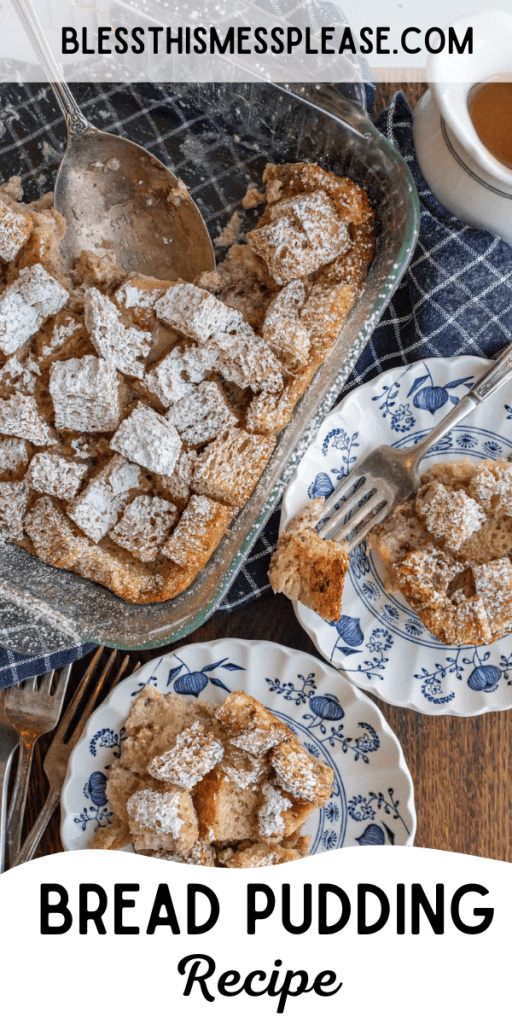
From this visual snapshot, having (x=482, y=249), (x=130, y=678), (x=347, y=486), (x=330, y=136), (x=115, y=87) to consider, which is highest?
(x=115, y=87)

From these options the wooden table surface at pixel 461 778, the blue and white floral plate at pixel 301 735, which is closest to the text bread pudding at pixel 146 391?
the blue and white floral plate at pixel 301 735

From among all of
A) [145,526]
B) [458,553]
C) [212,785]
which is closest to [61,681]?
[212,785]

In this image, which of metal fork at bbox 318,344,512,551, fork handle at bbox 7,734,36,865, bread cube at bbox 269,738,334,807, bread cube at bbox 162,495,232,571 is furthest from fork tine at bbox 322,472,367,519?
fork handle at bbox 7,734,36,865

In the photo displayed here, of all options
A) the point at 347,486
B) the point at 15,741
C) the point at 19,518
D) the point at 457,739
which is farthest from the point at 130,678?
the point at 457,739

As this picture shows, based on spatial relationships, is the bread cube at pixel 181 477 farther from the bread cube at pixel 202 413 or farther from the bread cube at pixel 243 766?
the bread cube at pixel 243 766

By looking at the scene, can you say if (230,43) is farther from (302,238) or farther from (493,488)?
(493,488)

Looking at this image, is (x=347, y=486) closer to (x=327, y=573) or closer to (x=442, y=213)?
(x=327, y=573)
